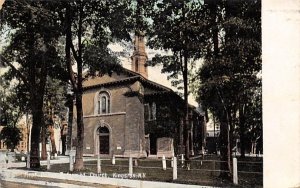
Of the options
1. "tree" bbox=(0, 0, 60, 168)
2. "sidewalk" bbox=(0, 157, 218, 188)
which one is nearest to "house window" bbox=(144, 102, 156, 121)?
"sidewalk" bbox=(0, 157, 218, 188)

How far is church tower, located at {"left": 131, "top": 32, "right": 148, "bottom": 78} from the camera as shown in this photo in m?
2.38

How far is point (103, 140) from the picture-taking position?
2.44 meters

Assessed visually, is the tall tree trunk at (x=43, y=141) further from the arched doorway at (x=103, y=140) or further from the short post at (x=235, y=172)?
the short post at (x=235, y=172)

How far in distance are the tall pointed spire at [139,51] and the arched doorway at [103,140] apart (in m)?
0.42

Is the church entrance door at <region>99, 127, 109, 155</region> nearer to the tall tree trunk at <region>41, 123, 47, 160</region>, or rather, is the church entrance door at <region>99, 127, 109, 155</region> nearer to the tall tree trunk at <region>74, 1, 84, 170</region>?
the tall tree trunk at <region>74, 1, 84, 170</region>

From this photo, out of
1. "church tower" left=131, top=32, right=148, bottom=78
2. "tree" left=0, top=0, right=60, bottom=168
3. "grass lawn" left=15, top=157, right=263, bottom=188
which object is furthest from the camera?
"tree" left=0, top=0, right=60, bottom=168

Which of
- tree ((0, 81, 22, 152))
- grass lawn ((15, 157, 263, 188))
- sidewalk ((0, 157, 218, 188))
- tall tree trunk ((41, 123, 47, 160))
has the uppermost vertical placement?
tree ((0, 81, 22, 152))

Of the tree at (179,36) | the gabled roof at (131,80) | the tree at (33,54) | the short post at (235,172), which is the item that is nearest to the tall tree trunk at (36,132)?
the tree at (33,54)

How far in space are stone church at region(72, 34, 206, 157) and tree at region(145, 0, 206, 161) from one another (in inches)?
2.5

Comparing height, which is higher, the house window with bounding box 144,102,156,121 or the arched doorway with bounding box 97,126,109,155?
the house window with bounding box 144,102,156,121

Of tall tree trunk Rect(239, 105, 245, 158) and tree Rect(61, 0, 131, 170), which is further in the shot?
tree Rect(61, 0, 131, 170)

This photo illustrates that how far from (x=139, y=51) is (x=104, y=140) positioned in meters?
0.59

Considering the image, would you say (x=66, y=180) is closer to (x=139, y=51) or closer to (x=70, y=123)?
(x=70, y=123)
